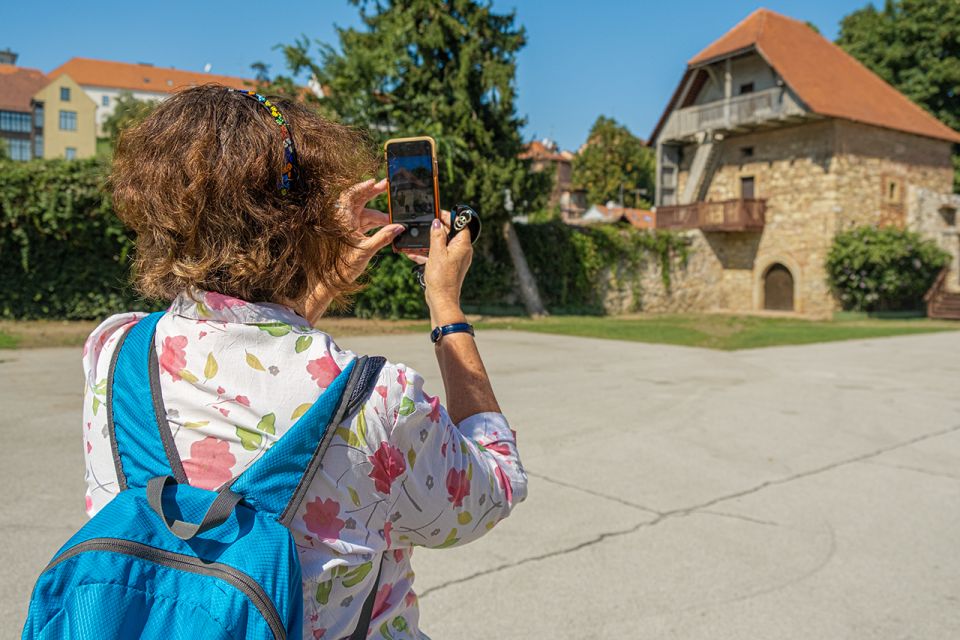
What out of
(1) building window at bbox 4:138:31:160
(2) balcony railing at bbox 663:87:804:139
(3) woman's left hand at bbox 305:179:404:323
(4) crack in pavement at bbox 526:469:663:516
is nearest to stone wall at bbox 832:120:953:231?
(2) balcony railing at bbox 663:87:804:139

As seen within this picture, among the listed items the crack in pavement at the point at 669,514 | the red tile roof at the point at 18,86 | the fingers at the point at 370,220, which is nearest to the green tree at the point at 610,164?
the crack in pavement at the point at 669,514

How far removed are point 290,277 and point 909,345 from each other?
1694cm

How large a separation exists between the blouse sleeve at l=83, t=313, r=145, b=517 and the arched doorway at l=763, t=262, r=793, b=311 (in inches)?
1203

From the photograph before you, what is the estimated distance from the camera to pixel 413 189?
1768mm

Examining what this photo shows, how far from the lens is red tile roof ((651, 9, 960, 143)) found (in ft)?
89.3

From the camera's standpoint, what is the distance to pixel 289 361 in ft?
3.83

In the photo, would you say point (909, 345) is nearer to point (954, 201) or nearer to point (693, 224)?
point (693, 224)

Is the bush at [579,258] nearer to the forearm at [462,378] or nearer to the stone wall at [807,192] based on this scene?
the stone wall at [807,192]

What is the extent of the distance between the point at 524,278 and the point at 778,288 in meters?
12.6

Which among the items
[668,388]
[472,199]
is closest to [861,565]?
[668,388]

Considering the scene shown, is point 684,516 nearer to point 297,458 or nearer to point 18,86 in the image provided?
point 297,458

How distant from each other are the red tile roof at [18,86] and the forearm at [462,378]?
92.1m

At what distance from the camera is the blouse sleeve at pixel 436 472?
3.91ft

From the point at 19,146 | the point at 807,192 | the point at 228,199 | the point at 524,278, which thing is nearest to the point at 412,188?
the point at 228,199
